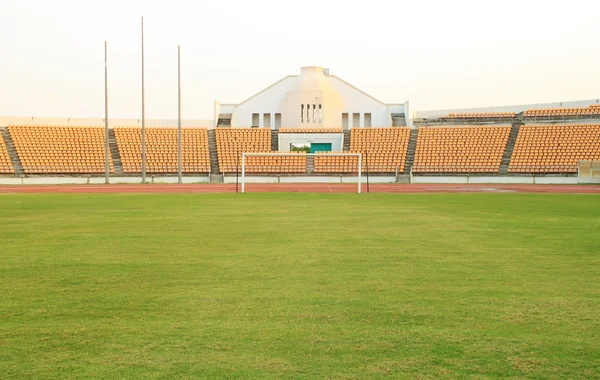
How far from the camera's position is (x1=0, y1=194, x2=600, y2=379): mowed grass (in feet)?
16.6

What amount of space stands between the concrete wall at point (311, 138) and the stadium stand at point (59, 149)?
15.6 m

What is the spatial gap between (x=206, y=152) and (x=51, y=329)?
48.2 meters

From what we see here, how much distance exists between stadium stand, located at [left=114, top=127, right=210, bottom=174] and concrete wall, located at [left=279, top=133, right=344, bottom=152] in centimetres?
722

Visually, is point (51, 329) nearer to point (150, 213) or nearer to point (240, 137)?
point (150, 213)

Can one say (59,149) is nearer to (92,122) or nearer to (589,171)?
(92,122)

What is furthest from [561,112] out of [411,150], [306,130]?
[306,130]

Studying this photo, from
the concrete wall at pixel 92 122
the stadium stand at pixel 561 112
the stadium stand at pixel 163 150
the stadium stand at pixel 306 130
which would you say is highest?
the stadium stand at pixel 561 112

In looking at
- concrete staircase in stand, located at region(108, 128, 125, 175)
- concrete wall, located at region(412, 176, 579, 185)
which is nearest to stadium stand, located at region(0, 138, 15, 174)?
concrete staircase in stand, located at region(108, 128, 125, 175)

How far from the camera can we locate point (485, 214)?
1930 centimetres

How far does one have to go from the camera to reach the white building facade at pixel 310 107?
2355 inches

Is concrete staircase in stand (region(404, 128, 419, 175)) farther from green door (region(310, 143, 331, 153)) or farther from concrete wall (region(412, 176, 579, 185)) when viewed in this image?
green door (region(310, 143, 331, 153))

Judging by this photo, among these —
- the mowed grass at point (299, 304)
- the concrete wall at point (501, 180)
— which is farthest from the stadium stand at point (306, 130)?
the mowed grass at point (299, 304)

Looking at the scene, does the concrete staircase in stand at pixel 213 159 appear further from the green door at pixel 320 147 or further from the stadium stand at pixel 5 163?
the stadium stand at pixel 5 163

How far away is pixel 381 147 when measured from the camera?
177 ft
